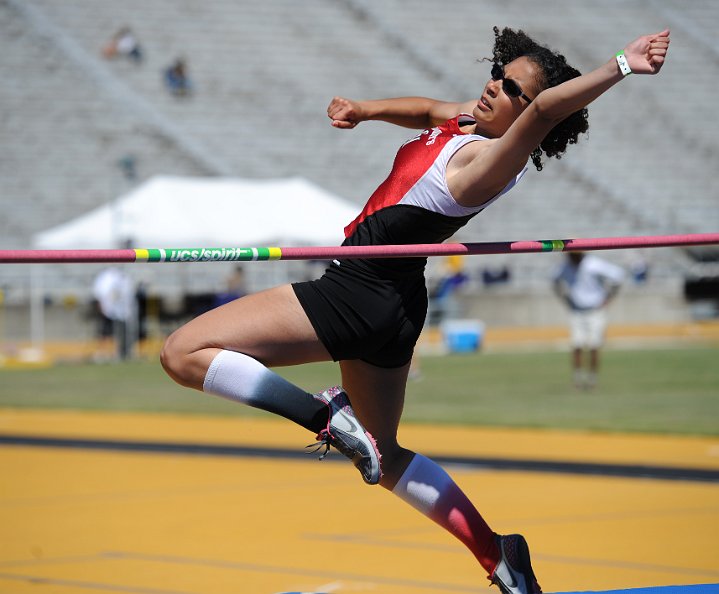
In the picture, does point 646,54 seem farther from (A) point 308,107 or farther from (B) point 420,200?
(A) point 308,107

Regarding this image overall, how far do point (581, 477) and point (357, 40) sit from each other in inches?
1295

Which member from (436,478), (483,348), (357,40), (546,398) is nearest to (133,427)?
(546,398)

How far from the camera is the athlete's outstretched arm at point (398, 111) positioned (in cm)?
548

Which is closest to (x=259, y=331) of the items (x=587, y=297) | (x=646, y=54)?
(x=646, y=54)

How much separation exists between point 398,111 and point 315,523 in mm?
2982

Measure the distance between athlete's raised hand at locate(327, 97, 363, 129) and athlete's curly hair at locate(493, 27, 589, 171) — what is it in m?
0.64

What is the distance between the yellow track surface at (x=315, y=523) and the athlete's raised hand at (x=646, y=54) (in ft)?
8.18

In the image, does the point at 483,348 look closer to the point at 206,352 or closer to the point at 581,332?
the point at 581,332

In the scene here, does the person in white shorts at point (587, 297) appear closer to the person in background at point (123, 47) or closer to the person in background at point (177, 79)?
the person in background at point (177, 79)

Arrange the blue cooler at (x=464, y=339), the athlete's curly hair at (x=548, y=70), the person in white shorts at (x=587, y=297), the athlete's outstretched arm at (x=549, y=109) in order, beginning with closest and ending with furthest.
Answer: the athlete's outstretched arm at (x=549, y=109) → the athlete's curly hair at (x=548, y=70) → the person in white shorts at (x=587, y=297) → the blue cooler at (x=464, y=339)

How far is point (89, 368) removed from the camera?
74.5 feet

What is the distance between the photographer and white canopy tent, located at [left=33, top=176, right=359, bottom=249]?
23.6 m

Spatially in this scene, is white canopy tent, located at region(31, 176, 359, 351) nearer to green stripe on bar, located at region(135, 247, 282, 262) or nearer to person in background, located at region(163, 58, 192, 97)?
person in background, located at region(163, 58, 192, 97)

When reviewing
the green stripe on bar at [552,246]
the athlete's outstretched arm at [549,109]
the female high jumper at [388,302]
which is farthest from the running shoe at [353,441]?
the green stripe on bar at [552,246]
